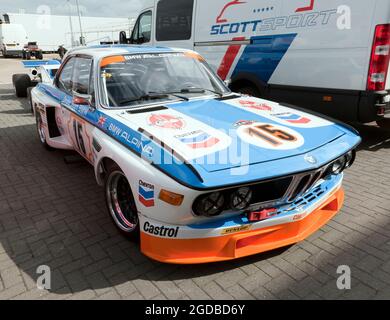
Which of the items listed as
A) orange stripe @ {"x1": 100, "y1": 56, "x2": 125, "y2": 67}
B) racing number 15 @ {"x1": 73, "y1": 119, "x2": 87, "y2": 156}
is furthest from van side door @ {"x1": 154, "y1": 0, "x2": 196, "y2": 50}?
racing number 15 @ {"x1": 73, "y1": 119, "x2": 87, "y2": 156}

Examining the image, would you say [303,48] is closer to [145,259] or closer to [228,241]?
[228,241]

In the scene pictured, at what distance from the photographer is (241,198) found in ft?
7.61

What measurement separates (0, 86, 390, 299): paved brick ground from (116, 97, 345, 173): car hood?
913 mm

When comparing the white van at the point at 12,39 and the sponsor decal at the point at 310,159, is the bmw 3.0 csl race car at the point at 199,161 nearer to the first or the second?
the sponsor decal at the point at 310,159

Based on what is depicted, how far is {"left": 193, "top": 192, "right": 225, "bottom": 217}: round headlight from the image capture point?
2252mm

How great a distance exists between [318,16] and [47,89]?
4293 mm

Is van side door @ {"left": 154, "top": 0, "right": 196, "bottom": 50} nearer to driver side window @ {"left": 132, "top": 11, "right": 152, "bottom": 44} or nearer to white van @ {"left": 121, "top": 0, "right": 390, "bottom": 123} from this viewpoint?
white van @ {"left": 121, "top": 0, "right": 390, "bottom": 123}

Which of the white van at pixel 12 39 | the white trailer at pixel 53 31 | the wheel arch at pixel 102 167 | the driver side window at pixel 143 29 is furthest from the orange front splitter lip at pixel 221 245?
the white trailer at pixel 53 31

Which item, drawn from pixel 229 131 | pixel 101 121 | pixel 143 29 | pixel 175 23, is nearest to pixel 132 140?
pixel 101 121

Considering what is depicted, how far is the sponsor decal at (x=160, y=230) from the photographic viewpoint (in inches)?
92.2

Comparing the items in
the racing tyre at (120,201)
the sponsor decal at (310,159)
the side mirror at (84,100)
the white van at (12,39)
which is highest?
the side mirror at (84,100)

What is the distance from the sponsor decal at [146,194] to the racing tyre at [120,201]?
0.47 m

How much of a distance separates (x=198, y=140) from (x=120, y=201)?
1.06m

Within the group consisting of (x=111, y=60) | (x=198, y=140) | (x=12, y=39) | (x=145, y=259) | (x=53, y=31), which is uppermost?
(x=111, y=60)
